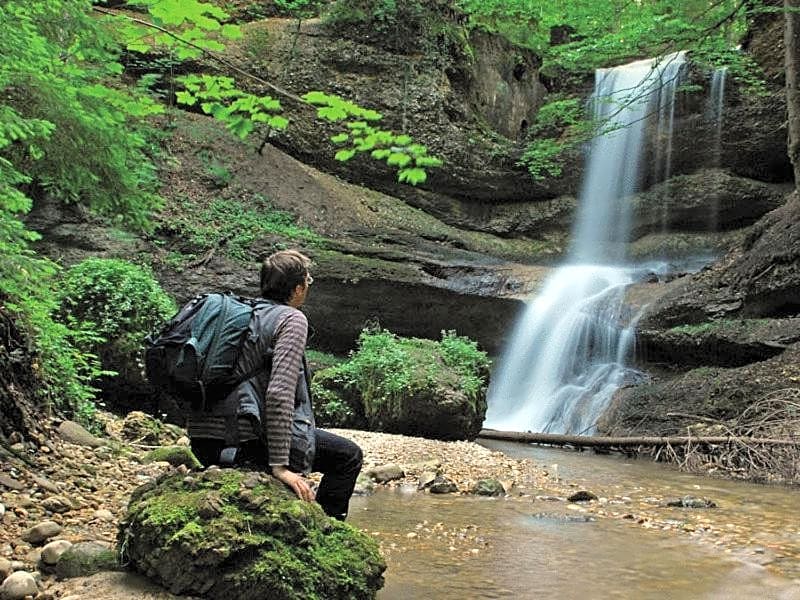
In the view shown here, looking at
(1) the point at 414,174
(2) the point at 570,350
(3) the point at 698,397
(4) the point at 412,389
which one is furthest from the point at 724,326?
(1) the point at 414,174

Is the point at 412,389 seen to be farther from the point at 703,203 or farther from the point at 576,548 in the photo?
the point at 703,203

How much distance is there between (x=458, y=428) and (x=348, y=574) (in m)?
6.81

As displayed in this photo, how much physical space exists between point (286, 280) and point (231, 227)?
11.3 meters

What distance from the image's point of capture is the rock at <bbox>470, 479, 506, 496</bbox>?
19.1 feet

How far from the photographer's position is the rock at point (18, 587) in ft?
8.21

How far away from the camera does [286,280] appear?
3.09m

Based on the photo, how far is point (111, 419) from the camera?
7.02m

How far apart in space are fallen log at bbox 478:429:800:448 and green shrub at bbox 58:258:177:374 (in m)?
5.46

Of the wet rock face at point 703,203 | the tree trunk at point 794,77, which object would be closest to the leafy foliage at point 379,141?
the tree trunk at point 794,77

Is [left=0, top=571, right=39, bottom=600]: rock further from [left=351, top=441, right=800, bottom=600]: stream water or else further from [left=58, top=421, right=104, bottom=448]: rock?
[left=58, top=421, right=104, bottom=448]: rock

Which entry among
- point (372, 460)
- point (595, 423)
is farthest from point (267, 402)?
point (595, 423)

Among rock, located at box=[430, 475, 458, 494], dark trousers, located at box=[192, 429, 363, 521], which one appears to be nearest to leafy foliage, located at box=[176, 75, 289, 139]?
dark trousers, located at box=[192, 429, 363, 521]

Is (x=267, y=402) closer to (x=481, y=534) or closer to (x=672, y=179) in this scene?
(x=481, y=534)

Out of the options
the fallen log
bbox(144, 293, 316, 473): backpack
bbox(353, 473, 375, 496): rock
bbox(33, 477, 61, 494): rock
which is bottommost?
bbox(353, 473, 375, 496): rock
